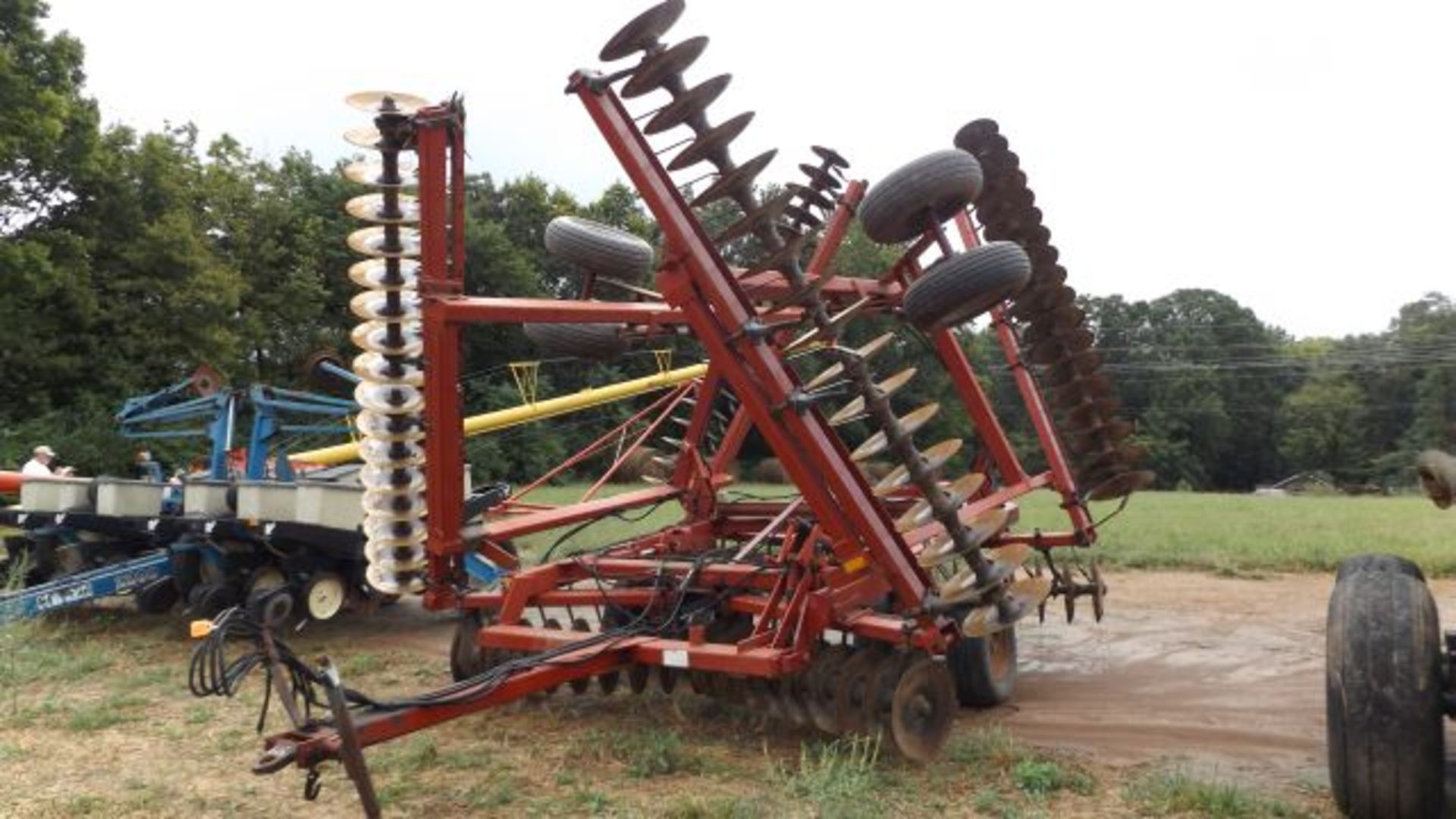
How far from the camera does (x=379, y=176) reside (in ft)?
17.7

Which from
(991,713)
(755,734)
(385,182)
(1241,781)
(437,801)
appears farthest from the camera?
(991,713)

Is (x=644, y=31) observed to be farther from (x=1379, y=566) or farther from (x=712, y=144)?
(x=1379, y=566)

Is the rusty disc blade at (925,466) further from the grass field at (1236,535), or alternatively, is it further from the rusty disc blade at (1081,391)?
the grass field at (1236,535)

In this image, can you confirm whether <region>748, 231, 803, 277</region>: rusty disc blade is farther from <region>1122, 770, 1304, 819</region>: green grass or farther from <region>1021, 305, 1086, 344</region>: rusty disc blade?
<region>1021, 305, 1086, 344</region>: rusty disc blade

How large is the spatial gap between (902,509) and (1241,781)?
2663 mm

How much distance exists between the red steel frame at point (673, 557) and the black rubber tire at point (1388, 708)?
159cm

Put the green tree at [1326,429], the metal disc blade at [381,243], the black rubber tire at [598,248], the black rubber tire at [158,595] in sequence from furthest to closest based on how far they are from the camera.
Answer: the green tree at [1326,429] → the black rubber tire at [158,595] → the black rubber tire at [598,248] → the metal disc blade at [381,243]

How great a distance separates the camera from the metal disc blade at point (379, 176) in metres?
5.41

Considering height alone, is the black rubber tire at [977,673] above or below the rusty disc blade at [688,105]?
below

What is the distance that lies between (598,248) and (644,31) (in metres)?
1.37

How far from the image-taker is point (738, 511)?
25.1 ft

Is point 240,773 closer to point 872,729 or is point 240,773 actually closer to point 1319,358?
point 872,729

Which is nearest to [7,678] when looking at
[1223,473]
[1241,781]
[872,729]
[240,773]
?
[240,773]

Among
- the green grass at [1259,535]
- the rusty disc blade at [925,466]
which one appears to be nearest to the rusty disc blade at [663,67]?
the rusty disc blade at [925,466]
